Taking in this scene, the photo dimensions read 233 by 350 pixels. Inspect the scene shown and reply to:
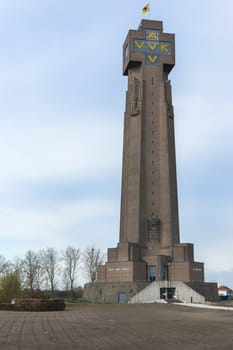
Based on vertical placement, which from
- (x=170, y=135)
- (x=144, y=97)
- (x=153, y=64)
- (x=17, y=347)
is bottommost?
(x=17, y=347)

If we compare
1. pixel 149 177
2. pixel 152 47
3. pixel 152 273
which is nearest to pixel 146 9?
pixel 152 47

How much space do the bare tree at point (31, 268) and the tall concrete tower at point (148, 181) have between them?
19194mm

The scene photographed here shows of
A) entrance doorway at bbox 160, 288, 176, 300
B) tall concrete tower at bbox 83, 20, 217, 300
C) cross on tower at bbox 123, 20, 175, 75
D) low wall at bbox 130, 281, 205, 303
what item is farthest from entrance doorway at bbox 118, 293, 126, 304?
cross on tower at bbox 123, 20, 175, 75

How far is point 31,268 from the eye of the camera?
87938 millimetres

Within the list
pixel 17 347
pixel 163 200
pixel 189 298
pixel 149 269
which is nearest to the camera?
pixel 17 347

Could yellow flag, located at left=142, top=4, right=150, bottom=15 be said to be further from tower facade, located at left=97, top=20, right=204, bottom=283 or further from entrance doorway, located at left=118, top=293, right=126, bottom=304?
entrance doorway, located at left=118, top=293, right=126, bottom=304

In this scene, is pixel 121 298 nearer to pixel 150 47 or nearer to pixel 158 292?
pixel 158 292

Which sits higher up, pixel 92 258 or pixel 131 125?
pixel 131 125

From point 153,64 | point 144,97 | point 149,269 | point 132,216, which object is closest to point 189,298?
point 149,269

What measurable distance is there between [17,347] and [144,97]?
67.5 meters

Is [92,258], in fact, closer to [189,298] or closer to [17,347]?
[189,298]

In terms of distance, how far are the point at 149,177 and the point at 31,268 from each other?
105ft

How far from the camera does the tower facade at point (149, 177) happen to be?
2677 inches

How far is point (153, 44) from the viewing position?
80188 millimetres
